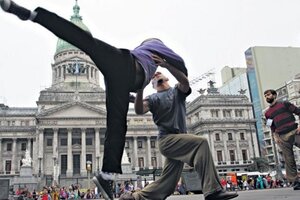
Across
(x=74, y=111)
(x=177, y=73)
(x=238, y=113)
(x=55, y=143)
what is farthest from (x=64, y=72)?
(x=177, y=73)

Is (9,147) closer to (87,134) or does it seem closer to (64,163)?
(64,163)

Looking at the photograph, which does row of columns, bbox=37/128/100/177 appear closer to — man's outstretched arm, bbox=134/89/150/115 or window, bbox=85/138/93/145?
window, bbox=85/138/93/145

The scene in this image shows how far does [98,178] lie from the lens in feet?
9.87

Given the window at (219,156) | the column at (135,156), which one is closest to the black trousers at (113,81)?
the window at (219,156)

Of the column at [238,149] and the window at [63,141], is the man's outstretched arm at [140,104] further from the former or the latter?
the column at [238,149]

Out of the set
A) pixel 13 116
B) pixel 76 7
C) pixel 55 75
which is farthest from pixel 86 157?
pixel 76 7

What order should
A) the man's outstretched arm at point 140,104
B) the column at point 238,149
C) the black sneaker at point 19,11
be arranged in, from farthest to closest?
the column at point 238,149 → the man's outstretched arm at point 140,104 → the black sneaker at point 19,11

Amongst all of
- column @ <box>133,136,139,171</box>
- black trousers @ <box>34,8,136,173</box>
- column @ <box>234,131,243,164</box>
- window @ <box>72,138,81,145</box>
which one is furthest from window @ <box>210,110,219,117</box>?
black trousers @ <box>34,8,136,173</box>

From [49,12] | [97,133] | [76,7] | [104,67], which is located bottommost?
[104,67]

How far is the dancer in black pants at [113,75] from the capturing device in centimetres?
273

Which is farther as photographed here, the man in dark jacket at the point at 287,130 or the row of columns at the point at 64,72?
the row of columns at the point at 64,72

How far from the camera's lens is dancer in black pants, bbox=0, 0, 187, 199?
2.73 meters

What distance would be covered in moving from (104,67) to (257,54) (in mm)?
78842

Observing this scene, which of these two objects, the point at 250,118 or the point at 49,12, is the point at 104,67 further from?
the point at 250,118
